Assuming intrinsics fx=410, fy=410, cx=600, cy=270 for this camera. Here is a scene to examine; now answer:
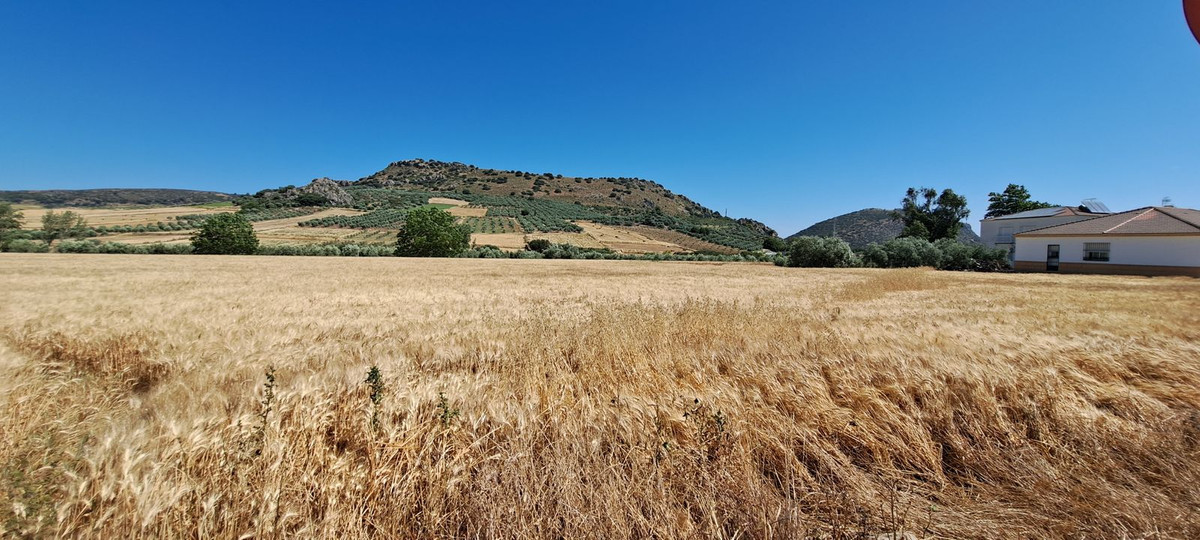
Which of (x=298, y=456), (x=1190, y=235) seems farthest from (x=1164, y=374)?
(x=1190, y=235)

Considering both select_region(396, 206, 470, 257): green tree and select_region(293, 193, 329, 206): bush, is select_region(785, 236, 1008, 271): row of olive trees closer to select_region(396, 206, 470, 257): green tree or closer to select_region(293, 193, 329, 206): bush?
select_region(396, 206, 470, 257): green tree

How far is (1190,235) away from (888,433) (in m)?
45.3

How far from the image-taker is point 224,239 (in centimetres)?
5034

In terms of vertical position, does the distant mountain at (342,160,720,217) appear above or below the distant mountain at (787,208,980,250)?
above

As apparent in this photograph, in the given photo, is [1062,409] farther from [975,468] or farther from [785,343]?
[785,343]

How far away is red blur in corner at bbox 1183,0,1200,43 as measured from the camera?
5.05 feet

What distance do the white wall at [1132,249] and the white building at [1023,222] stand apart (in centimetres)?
1208

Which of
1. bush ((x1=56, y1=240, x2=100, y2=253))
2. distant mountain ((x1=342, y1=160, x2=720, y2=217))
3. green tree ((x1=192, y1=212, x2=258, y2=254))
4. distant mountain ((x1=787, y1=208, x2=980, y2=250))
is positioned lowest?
bush ((x1=56, y1=240, x2=100, y2=253))

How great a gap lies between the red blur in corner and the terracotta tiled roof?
4533 cm

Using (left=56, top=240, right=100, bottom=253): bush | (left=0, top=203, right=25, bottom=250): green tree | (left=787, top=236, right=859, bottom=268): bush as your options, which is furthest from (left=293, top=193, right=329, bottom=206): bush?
(left=787, top=236, right=859, bottom=268): bush

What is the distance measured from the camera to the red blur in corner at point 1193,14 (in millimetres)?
1538

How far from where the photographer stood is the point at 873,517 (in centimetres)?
232

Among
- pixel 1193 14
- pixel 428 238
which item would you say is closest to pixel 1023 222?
pixel 1193 14

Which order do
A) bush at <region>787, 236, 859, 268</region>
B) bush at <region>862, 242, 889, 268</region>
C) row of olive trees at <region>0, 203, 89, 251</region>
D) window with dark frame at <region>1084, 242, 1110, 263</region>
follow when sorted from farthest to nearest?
row of olive trees at <region>0, 203, 89, 251</region>
bush at <region>862, 242, 889, 268</region>
bush at <region>787, 236, 859, 268</region>
window with dark frame at <region>1084, 242, 1110, 263</region>
